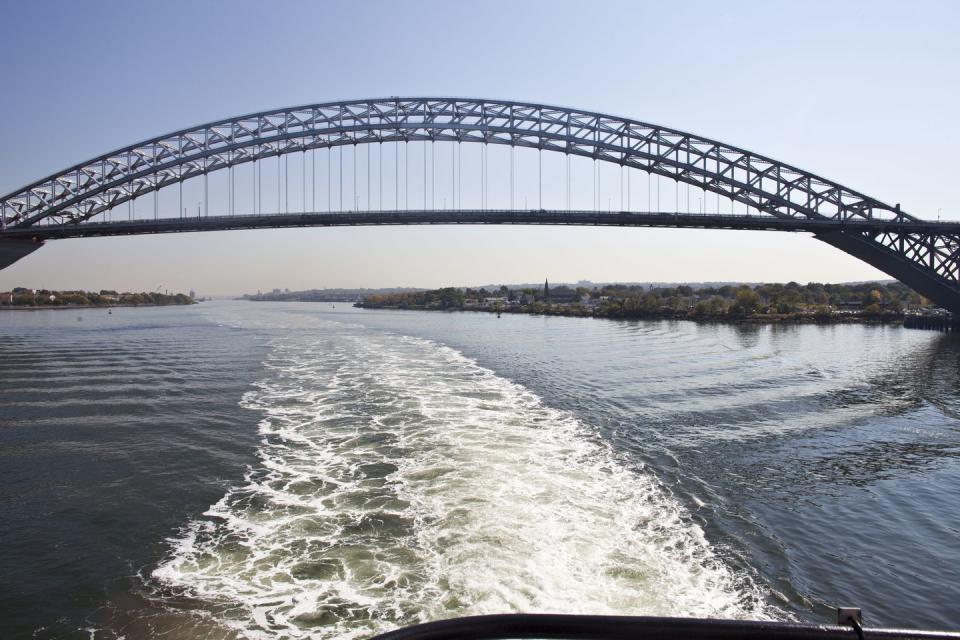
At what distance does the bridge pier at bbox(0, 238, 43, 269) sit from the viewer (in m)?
40.7

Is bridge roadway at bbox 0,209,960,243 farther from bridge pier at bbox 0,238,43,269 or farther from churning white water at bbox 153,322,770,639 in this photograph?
churning white water at bbox 153,322,770,639

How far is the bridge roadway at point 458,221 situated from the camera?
39.0 metres

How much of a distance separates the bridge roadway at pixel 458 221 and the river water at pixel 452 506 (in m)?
25.8

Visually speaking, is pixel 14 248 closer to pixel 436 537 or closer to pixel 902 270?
pixel 436 537

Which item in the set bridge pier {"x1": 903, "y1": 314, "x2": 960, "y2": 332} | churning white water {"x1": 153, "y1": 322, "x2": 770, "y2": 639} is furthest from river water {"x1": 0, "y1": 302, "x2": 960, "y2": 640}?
bridge pier {"x1": 903, "y1": 314, "x2": 960, "y2": 332}

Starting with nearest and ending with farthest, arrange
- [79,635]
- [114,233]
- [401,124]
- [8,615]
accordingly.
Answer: [79,635]
[8,615]
[401,124]
[114,233]

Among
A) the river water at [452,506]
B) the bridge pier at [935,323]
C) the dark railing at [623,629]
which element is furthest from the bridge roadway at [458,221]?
the dark railing at [623,629]

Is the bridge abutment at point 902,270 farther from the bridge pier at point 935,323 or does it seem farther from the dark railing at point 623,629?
the dark railing at point 623,629

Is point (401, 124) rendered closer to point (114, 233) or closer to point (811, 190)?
point (114, 233)

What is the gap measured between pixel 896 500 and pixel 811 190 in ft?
135

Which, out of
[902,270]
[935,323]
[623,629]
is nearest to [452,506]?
[623,629]

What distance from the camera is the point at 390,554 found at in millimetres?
5332

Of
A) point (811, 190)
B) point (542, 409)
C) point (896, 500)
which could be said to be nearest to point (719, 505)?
point (896, 500)

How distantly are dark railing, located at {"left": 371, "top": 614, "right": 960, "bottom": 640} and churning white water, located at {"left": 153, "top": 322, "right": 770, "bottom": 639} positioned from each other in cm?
361
